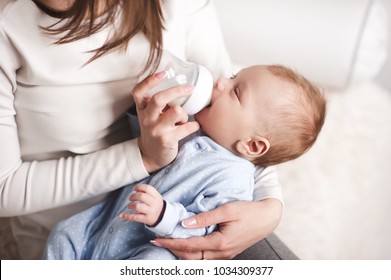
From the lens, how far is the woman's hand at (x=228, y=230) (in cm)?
89

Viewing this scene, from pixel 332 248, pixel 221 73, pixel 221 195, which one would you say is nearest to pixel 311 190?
pixel 332 248

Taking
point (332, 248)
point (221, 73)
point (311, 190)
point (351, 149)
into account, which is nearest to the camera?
point (221, 73)

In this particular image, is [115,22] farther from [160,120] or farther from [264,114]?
[264,114]

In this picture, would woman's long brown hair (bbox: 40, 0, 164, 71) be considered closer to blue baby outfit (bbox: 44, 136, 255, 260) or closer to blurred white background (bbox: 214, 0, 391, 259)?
blue baby outfit (bbox: 44, 136, 255, 260)

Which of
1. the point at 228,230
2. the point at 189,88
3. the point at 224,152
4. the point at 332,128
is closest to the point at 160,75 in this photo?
the point at 189,88

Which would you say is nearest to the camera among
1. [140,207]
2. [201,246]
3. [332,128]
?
[140,207]

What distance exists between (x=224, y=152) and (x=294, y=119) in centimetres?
14

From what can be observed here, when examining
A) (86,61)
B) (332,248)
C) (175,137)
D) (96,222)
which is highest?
(86,61)

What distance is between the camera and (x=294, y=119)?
96 centimetres

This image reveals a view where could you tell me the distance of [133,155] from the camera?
93 centimetres

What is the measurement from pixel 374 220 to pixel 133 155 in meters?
1.15

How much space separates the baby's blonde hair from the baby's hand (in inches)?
10.4

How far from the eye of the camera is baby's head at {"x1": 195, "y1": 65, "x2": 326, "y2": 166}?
959mm
